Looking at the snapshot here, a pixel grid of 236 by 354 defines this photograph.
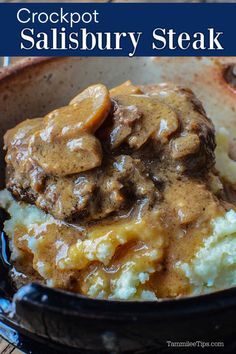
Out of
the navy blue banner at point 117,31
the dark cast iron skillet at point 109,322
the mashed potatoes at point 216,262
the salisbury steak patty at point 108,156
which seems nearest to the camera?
the dark cast iron skillet at point 109,322

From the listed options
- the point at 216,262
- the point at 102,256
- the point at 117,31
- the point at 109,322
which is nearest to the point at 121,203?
the point at 102,256

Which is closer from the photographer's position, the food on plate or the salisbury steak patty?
the food on plate

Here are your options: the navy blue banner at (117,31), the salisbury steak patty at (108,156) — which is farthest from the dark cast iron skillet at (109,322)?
the navy blue banner at (117,31)

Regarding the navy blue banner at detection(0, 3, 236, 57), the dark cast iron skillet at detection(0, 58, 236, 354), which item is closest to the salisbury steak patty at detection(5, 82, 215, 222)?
the dark cast iron skillet at detection(0, 58, 236, 354)

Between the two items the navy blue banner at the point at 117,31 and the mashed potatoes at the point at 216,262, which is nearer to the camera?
the mashed potatoes at the point at 216,262

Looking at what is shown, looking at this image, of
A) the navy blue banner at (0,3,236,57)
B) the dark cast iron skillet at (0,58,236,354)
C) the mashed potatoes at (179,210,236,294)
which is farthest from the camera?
the navy blue banner at (0,3,236,57)

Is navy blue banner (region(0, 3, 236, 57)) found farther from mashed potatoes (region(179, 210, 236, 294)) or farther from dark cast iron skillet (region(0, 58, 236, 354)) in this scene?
dark cast iron skillet (region(0, 58, 236, 354))

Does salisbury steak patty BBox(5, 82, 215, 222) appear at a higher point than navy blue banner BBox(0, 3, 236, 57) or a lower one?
lower

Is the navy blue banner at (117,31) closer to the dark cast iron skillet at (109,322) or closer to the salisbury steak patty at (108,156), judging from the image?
the salisbury steak patty at (108,156)
